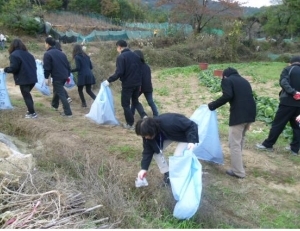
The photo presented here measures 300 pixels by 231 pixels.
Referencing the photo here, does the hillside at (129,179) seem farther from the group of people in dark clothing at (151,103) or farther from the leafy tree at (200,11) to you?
the leafy tree at (200,11)

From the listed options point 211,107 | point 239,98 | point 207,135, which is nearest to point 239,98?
point 239,98

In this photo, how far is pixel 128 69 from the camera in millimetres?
5531

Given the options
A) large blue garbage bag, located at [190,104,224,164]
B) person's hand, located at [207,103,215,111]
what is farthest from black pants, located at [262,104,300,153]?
person's hand, located at [207,103,215,111]

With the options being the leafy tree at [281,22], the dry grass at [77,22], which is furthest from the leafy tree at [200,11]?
the dry grass at [77,22]

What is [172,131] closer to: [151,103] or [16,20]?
[151,103]

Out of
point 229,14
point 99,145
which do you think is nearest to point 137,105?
point 99,145

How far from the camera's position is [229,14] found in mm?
25484

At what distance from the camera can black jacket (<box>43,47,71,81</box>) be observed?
240 inches

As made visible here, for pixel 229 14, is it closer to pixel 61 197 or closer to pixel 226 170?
pixel 226 170

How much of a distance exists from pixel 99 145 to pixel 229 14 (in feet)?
74.5

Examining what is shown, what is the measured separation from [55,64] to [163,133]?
10.9 feet

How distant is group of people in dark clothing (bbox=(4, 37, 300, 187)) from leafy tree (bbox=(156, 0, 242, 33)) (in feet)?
60.3

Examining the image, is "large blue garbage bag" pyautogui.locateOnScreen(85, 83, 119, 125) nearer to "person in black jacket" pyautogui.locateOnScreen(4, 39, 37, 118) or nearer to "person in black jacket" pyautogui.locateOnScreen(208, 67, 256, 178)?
"person in black jacket" pyautogui.locateOnScreen(4, 39, 37, 118)

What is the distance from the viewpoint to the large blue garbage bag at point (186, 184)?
120 inches
